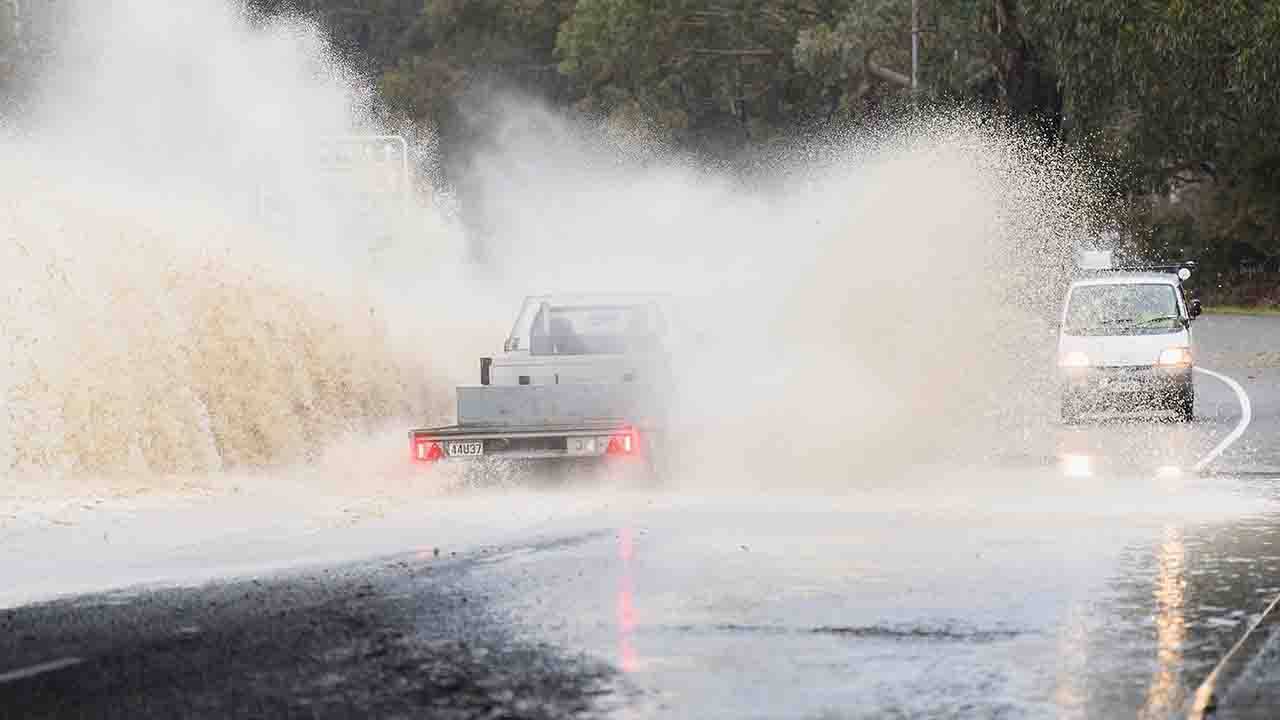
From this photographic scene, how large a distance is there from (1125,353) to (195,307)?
A: 10.4m

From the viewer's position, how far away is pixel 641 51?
105938mm

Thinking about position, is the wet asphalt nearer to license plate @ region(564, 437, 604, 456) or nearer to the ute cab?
license plate @ region(564, 437, 604, 456)

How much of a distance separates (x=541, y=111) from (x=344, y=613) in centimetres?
10562

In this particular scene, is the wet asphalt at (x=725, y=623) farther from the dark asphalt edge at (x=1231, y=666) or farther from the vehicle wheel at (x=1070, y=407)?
the vehicle wheel at (x=1070, y=407)

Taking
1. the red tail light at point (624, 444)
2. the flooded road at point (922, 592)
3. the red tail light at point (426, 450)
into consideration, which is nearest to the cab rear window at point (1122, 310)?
the flooded road at point (922, 592)

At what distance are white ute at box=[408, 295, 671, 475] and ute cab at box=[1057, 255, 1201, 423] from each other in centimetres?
879

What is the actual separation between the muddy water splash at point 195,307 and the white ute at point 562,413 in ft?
12.2

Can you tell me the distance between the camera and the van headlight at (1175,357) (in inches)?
1125

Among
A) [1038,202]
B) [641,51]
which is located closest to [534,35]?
[641,51]

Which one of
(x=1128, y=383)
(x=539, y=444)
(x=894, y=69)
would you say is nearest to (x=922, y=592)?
(x=539, y=444)

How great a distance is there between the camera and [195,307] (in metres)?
25.3

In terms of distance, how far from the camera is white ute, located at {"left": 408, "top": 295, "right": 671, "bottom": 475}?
19375mm

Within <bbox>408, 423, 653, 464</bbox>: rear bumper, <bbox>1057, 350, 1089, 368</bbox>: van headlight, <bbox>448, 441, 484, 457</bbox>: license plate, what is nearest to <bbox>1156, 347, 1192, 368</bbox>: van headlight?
<bbox>1057, 350, 1089, 368</bbox>: van headlight

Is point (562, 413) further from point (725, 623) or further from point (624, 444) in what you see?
point (725, 623)
